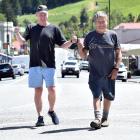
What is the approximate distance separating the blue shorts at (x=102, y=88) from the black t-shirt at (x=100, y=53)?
95mm

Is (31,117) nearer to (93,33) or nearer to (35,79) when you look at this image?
(35,79)

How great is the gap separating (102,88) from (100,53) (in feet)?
1.98

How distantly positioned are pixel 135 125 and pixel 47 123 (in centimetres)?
163

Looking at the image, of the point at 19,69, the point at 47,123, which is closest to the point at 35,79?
the point at 47,123

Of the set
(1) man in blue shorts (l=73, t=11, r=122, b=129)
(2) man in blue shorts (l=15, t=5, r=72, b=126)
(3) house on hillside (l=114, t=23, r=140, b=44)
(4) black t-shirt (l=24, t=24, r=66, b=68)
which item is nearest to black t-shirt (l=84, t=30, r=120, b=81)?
(1) man in blue shorts (l=73, t=11, r=122, b=129)

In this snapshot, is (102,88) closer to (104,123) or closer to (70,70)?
(104,123)

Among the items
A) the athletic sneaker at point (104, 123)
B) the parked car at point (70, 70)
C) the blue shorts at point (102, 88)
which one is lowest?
the parked car at point (70, 70)

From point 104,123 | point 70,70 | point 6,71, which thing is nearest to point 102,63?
point 104,123

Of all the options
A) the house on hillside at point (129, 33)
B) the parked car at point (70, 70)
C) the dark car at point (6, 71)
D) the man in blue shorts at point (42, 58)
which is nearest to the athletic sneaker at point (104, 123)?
the man in blue shorts at point (42, 58)

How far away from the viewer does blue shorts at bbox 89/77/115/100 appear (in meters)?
11.6

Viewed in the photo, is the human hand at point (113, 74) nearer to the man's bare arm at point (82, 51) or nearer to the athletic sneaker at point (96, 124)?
the man's bare arm at point (82, 51)

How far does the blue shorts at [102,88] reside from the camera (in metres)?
11.6

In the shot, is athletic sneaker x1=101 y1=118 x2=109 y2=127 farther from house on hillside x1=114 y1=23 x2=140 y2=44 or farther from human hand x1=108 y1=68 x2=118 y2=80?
house on hillside x1=114 y1=23 x2=140 y2=44

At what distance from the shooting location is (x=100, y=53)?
1161 cm
